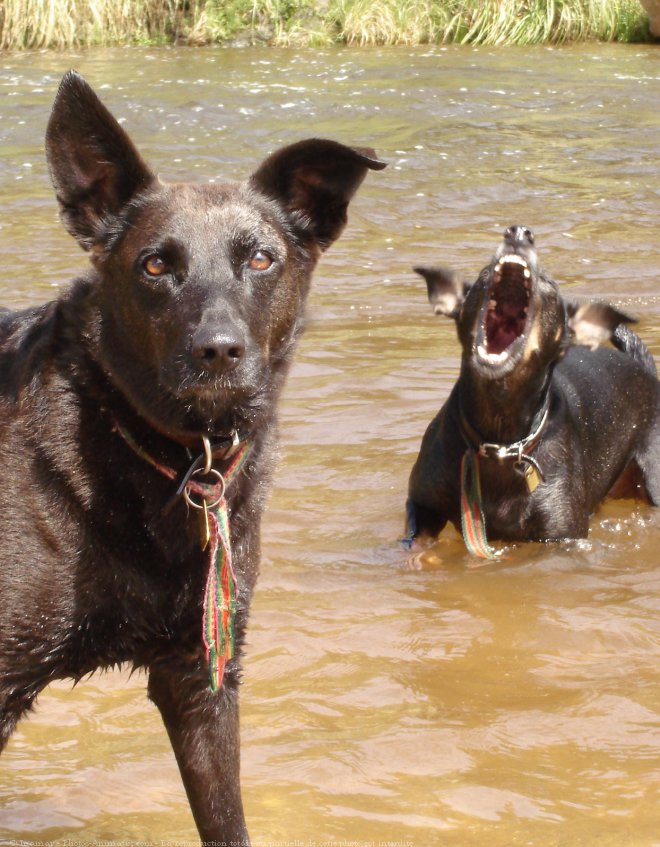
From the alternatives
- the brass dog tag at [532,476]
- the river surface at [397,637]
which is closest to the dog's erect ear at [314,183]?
the river surface at [397,637]

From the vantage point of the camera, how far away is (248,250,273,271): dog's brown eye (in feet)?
11.2

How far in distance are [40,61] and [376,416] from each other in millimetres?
15586

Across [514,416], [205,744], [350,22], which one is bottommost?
[350,22]

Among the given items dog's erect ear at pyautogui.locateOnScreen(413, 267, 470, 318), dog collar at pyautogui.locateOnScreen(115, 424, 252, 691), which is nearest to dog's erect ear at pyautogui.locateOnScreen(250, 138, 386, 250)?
dog collar at pyautogui.locateOnScreen(115, 424, 252, 691)

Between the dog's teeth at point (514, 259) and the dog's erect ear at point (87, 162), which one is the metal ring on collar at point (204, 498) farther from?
the dog's teeth at point (514, 259)

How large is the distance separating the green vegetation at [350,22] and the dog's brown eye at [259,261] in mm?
19714

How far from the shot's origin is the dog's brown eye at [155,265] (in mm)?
3303

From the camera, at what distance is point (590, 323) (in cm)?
593

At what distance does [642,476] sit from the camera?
655cm

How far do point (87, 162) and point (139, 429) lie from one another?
29.9 inches

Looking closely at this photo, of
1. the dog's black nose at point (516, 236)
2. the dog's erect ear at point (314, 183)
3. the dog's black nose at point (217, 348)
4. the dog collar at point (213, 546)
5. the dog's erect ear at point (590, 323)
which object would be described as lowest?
the dog's erect ear at point (590, 323)

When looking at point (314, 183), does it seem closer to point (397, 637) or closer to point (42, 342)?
point (42, 342)

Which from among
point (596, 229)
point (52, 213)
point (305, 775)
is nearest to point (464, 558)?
point (305, 775)

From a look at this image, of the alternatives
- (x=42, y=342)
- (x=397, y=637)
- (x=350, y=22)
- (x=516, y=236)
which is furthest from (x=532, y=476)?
(x=350, y=22)
